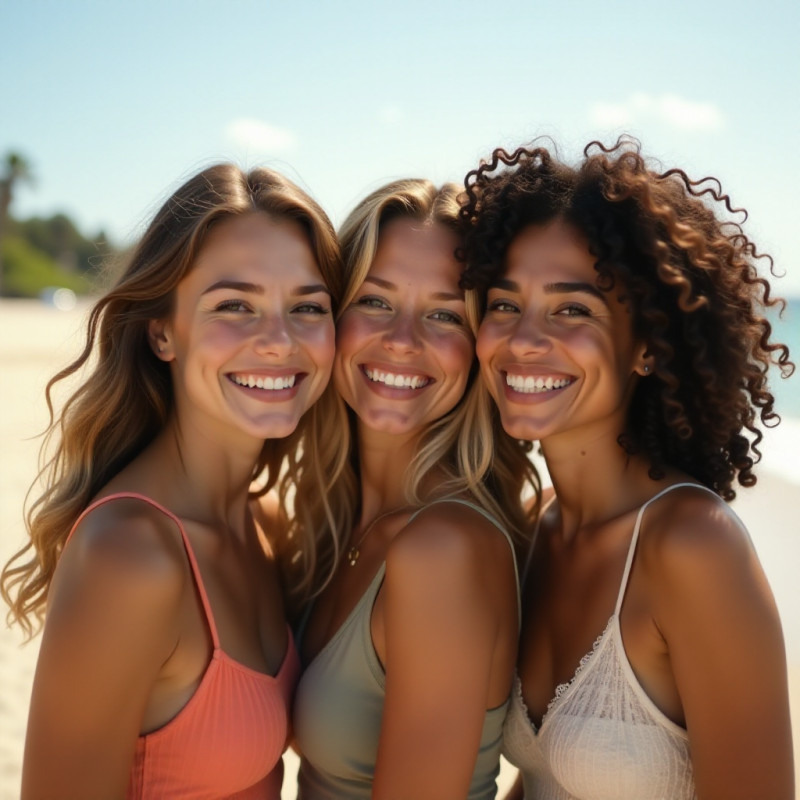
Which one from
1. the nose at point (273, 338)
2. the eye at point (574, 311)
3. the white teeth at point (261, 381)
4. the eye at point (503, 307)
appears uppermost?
the eye at point (574, 311)

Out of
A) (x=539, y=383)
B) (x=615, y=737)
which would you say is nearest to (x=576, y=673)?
(x=615, y=737)

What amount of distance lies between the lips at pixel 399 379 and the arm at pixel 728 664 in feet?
4.24

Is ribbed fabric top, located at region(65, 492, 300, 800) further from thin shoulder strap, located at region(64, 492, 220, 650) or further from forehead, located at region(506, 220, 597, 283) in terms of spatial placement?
forehead, located at region(506, 220, 597, 283)

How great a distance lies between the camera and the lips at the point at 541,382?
3230 mm

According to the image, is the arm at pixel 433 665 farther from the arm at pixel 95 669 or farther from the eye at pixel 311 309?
the eye at pixel 311 309

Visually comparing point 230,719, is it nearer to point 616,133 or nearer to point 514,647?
point 514,647

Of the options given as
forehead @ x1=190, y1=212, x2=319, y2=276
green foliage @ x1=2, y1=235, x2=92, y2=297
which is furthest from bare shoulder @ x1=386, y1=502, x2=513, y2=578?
green foliage @ x1=2, y1=235, x2=92, y2=297

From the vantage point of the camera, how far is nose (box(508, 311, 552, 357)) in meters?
3.17

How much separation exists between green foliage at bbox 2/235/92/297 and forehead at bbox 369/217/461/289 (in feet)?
249

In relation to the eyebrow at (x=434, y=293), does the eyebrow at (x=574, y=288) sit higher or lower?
higher

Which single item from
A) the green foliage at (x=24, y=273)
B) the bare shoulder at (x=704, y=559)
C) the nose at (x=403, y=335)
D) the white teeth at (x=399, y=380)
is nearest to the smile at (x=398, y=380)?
the white teeth at (x=399, y=380)

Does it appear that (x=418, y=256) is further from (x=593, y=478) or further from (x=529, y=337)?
(x=593, y=478)

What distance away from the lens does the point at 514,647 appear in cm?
312

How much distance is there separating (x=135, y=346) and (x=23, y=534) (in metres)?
7.51
